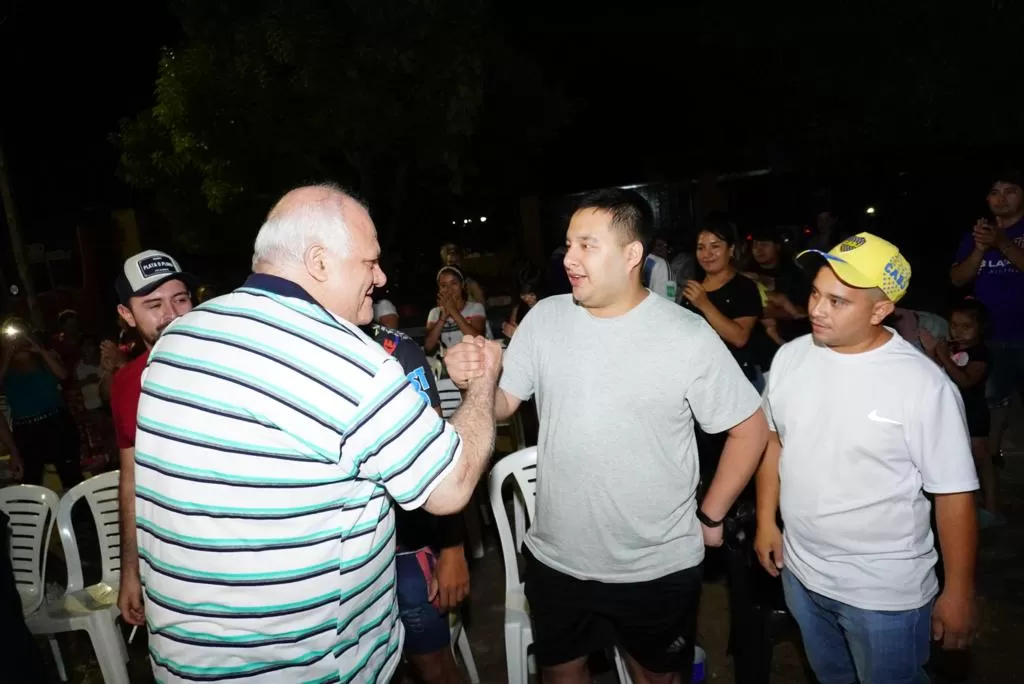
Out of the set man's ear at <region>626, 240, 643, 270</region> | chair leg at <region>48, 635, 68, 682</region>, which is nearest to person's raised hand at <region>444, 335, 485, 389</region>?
man's ear at <region>626, 240, 643, 270</region>

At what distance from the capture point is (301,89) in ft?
39.7

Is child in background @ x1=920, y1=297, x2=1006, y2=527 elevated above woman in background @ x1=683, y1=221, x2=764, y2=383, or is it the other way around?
woman in background @ x1=683, y1=221, x2=764, y2=383

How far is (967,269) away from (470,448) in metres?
4.66

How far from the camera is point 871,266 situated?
2277 mm

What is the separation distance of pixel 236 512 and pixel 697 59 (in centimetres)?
1997

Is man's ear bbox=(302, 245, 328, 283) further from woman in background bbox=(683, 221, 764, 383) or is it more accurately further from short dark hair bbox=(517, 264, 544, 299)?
short dark hair bbox=(517, 264, 544, 299)

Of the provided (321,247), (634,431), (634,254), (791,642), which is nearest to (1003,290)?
(791,642)

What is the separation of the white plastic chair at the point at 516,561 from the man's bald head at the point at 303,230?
5.18 ft

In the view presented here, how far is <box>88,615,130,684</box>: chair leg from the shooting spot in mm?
3352

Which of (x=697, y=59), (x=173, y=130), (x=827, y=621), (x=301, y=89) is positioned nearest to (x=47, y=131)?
(x=173, y=130)

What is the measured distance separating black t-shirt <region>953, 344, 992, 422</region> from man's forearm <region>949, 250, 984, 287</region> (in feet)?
2.46

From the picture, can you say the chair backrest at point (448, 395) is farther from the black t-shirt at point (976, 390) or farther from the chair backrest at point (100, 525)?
the black t-shirt at point (976, 390)

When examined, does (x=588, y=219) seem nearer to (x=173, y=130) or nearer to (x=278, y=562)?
(x=278, y=562)

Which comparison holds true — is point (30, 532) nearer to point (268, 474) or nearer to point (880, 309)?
point (268, 474)
